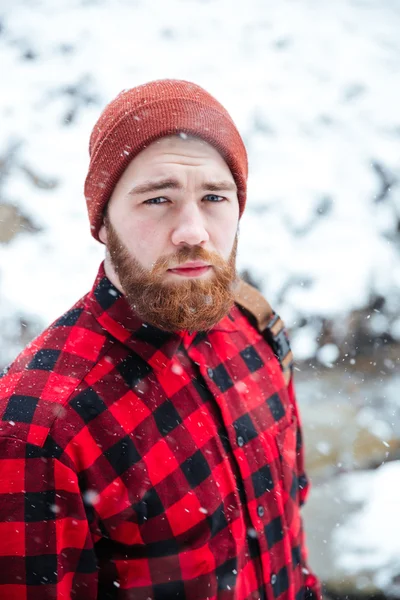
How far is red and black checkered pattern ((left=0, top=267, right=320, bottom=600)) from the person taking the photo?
110 centimetres

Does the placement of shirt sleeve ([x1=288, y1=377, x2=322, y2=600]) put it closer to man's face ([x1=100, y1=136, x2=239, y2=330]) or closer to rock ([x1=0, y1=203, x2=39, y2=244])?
man's face ([x1=100, y1=136, x2=239, y2=330])

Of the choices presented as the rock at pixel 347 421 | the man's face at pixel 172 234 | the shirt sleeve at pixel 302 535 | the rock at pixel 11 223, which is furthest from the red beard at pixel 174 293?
the rock at pixel 11 223

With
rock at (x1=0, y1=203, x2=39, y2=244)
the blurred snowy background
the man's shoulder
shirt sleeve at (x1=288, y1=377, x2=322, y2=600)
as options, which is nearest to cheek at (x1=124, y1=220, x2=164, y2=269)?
the man's shoulder

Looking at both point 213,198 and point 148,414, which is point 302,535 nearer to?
point 148,414

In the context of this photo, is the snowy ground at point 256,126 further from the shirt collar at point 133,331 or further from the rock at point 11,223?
the shirt collar at point 133,331

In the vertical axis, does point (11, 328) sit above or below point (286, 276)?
below

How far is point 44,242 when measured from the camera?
387 centimetres

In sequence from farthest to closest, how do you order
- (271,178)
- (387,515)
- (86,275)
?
(271,178) < (86,275) < (387,515)

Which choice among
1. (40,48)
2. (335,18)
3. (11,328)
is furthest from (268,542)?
(335,18)

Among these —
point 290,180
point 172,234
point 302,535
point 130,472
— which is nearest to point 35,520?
point 130,472

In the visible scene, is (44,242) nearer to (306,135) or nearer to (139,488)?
(306,135)

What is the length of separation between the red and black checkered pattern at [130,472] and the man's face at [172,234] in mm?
115

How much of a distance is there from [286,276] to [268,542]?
9.51 feet

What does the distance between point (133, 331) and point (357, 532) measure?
239 centimetres
